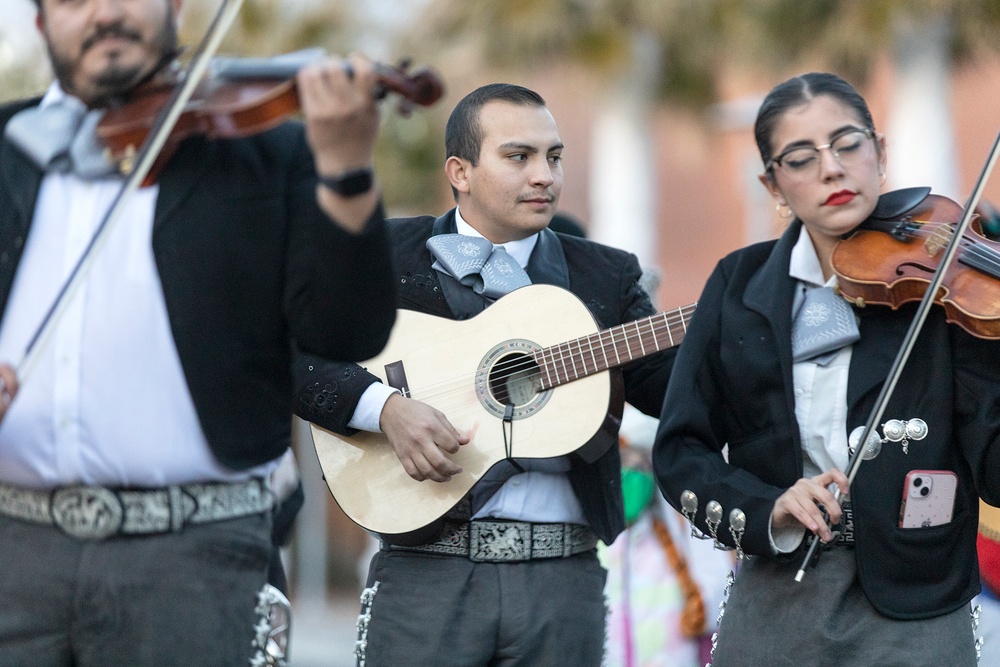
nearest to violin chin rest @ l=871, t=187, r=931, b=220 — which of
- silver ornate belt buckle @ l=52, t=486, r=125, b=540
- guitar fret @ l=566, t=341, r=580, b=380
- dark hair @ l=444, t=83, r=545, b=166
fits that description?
guitar fret @ l=566, t=341, r=580, b=380

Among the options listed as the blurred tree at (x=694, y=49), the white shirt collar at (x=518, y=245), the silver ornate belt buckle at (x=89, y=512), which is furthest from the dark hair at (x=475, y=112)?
the blurred tree at (x=694, y=49)

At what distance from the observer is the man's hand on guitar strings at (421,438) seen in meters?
3.40

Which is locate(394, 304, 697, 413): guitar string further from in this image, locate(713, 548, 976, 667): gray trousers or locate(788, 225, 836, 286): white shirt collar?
locate(713, 548, 976, 667): gray trousers

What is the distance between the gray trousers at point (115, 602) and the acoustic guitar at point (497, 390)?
3.32 ft

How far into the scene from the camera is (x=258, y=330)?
2.53 m

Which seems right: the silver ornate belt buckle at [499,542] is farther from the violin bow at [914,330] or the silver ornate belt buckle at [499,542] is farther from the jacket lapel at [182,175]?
the jacket lapel at [182,175]

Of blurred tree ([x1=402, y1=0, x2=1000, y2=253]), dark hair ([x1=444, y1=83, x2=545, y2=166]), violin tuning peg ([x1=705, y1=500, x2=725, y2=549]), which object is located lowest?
violin tuning peg ([x1=705, y1=500, x2=725, y2=549])

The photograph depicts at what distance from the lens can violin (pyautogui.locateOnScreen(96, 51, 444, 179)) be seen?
2285mm

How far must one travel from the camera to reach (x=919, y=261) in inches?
118

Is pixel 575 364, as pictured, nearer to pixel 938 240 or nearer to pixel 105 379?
pixel 938 240

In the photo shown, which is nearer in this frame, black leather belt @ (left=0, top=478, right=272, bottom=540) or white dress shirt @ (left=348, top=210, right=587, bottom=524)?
black leather belt @ (left=0, top=478, right=272, bottom=540)

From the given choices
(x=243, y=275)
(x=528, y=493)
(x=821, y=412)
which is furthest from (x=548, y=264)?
(x=243, y=275)

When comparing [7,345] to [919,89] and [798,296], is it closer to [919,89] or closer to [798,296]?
[798,296]

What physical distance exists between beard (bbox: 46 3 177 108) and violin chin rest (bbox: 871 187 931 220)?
1.60m
